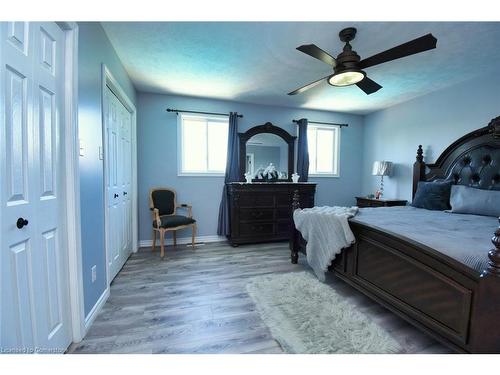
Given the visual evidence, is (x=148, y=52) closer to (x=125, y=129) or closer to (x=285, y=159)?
(x=125, y=129)

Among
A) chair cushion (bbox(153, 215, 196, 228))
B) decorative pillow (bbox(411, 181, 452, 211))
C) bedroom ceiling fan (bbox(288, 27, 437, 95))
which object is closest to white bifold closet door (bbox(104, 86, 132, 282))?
chair cushion (bbox(153, 215, 196, 228))

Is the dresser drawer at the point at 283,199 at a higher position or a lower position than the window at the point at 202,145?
lower

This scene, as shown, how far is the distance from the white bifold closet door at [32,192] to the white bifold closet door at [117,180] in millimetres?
745

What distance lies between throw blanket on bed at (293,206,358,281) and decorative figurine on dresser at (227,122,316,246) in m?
0.87

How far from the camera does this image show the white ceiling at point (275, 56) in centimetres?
202

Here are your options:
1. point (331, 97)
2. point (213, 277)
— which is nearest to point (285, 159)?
point (331, 97)

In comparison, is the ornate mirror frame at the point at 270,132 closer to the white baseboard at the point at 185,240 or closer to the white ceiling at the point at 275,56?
the white ceiling at the point at 275,56

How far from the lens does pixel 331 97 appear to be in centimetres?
378

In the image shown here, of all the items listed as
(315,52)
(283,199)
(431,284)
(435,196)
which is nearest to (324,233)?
(431,284)

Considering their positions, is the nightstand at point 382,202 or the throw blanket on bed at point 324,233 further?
the nightstand at point 382,202

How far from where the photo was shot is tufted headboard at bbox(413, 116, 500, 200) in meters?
2.75

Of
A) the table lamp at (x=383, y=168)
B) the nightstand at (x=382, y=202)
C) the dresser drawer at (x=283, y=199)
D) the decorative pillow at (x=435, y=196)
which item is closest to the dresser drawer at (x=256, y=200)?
the dresser drawer at (x=283, y=199)

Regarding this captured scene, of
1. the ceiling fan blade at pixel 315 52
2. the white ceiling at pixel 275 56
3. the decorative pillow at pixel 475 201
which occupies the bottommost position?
the decorative pillow at pixel 475 201
